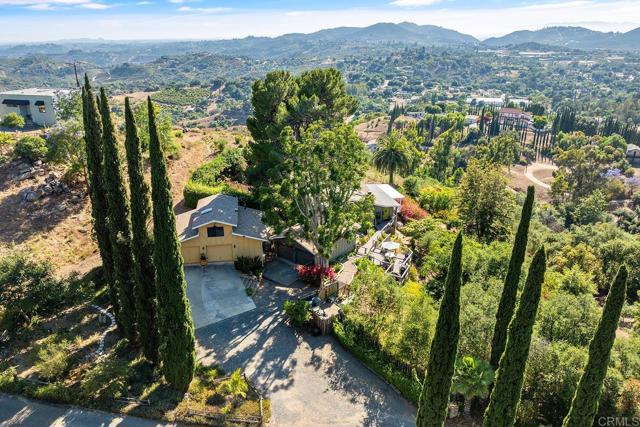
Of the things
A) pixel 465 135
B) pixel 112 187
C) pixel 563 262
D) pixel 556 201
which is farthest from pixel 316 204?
pixel 465 135

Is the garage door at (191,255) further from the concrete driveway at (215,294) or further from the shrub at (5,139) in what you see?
the shrub at (5,139)

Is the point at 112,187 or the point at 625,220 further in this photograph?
the point at 625,220

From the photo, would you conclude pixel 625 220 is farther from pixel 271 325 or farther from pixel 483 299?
pixel 271 325

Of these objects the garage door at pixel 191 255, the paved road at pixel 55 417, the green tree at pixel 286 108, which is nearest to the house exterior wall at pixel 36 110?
the green tree at pixel 286 108

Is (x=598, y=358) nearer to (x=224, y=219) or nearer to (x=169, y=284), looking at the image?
(x=169, y=284)
